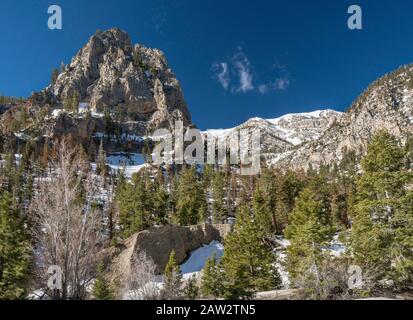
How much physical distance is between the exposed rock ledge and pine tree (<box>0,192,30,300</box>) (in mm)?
7229

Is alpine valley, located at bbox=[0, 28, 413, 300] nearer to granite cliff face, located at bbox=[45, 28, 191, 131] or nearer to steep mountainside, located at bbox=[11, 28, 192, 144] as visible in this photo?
steep mountainside, located at bbox=[11, 28, 192, 144]

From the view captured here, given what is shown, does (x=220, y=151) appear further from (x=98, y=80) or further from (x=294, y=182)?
(x=294, y=182)

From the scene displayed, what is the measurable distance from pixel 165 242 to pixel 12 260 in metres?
16.2

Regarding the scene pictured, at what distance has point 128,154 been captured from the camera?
137250 mm

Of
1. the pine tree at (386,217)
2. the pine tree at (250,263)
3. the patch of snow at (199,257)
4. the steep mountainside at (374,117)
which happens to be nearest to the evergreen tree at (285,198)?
the patch of snow at (199,257)

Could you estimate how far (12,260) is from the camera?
23.0m

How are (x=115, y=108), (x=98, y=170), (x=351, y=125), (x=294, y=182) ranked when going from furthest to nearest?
1. (x=351, y=125)
2. (x=115, y=108)
3. (x=98, y=170)
4. (x=294, y=182)

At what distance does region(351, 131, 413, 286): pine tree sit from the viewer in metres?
Result: 15.6

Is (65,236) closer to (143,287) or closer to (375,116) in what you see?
(143,287)

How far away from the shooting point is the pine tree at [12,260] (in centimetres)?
1958

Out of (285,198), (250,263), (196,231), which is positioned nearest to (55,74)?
(285,198)

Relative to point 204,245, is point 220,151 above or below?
above
